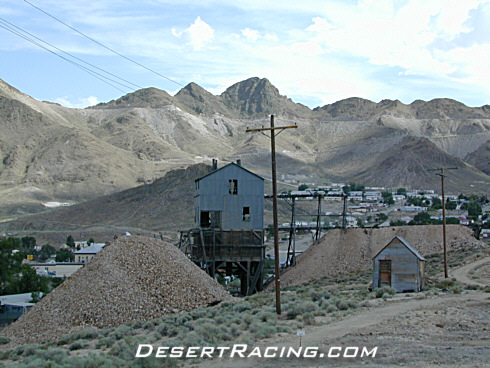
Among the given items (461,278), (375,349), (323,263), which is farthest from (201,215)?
(375,349)

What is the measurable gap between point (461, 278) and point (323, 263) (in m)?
10.0

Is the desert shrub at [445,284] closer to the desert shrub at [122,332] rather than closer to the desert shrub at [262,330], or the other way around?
the desert shrub at [262,330]

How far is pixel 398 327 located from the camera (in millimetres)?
18984

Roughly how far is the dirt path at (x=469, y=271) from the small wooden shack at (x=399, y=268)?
4.38 metres

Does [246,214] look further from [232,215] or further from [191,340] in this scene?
[191,340]

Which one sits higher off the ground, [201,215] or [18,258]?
[201,215]

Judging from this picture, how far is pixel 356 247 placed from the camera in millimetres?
42719

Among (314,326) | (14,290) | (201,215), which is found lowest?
(14,290)

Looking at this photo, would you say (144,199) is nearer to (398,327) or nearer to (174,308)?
(174,308)

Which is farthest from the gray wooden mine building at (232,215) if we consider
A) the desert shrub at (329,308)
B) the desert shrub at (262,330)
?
the desert shrub at (262,330)

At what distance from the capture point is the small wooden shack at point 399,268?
29.0m

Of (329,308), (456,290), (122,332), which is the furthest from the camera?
(456,290)

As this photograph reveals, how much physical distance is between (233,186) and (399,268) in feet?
42.9

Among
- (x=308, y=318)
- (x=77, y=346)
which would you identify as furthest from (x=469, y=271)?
(x=77, y=346)
